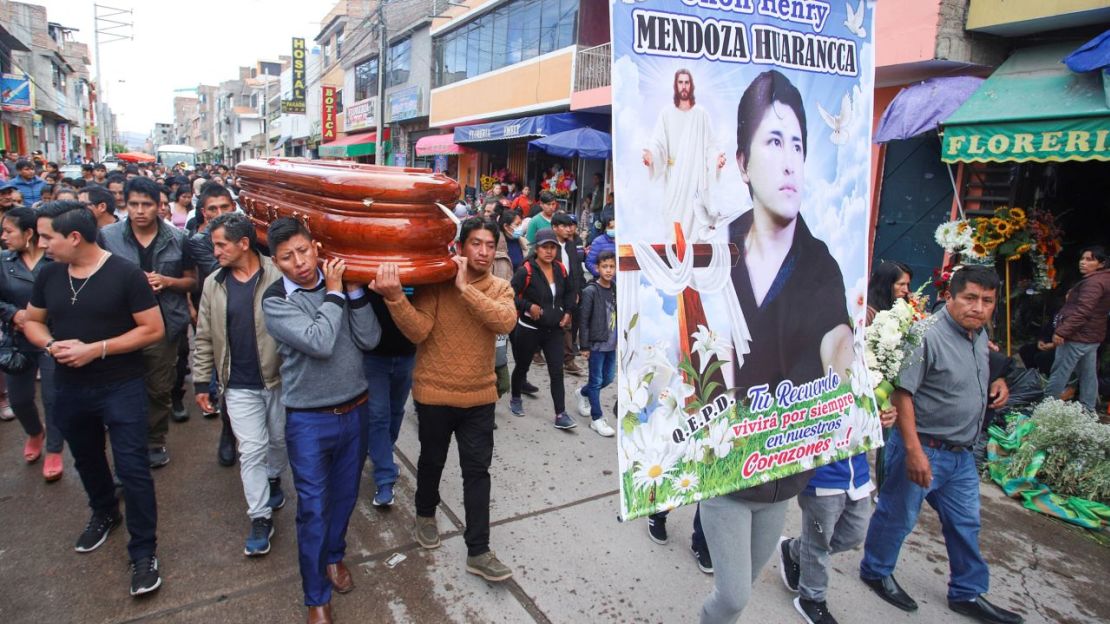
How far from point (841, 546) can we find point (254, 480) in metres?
2.95

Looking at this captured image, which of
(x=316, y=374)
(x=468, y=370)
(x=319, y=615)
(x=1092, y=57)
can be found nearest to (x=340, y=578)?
(x=319, y=615)

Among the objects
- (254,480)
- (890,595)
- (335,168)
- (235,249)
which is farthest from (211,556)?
(890,595)

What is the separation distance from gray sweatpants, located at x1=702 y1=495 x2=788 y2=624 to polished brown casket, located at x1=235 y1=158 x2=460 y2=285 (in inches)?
58.9

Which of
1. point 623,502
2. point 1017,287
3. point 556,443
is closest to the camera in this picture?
point 623,502

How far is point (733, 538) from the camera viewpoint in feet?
7.45

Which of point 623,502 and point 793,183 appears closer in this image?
point 623,502

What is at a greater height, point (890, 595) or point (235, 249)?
point (235, 249)

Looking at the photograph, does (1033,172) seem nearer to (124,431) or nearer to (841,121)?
(841,121)

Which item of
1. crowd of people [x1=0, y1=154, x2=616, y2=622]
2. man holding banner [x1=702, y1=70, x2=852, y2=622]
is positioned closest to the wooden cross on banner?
man holding banner [x1=702, y1=70, x2=852, y2=622]

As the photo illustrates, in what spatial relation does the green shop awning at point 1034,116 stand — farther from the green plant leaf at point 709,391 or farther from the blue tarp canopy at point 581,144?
the green plant leaf at point 709,391

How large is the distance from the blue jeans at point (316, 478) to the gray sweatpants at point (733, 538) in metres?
1.59

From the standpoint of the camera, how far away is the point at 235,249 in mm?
3117

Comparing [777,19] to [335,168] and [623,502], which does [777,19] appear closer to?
[623,502]

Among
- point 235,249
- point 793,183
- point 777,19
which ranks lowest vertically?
point 235,249
